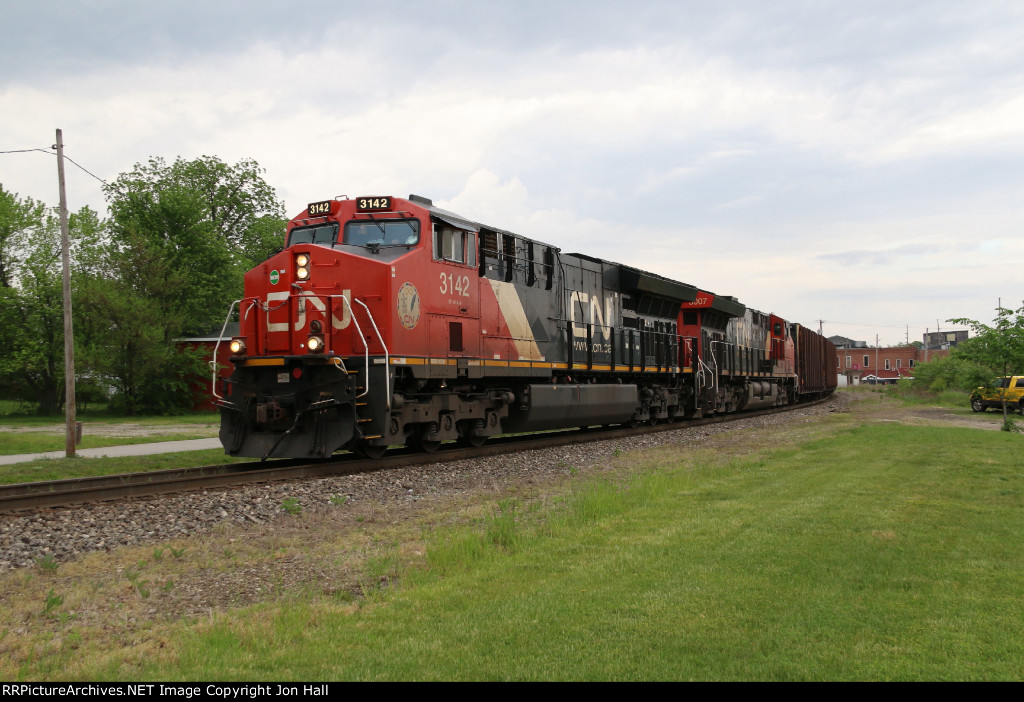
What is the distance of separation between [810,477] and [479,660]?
7690mm

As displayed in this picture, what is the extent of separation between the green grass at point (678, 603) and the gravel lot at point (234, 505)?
2.22 m

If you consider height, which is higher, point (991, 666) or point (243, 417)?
point (243, 417)

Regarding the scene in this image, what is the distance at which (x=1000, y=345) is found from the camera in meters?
26.2

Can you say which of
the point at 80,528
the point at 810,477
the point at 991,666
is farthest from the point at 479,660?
the point at 810,477

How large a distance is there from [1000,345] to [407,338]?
23405 millimetres

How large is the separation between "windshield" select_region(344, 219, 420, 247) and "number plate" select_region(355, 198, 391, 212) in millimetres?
214

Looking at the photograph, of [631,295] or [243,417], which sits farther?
[631,295]

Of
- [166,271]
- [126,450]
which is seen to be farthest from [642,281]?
[166,271]

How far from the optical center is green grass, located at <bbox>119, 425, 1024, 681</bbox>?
12.8 ft

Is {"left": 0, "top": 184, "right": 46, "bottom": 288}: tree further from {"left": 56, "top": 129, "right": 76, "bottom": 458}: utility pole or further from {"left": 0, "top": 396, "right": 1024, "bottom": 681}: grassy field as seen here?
{"left": 0, "top": 396, "right": 1024, "bottom": 681}: grassy field

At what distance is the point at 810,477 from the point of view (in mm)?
10375

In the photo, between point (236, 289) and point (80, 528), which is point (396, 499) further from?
point (236, 289)

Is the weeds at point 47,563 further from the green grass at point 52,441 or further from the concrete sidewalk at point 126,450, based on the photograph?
the green grass at point 52,441
